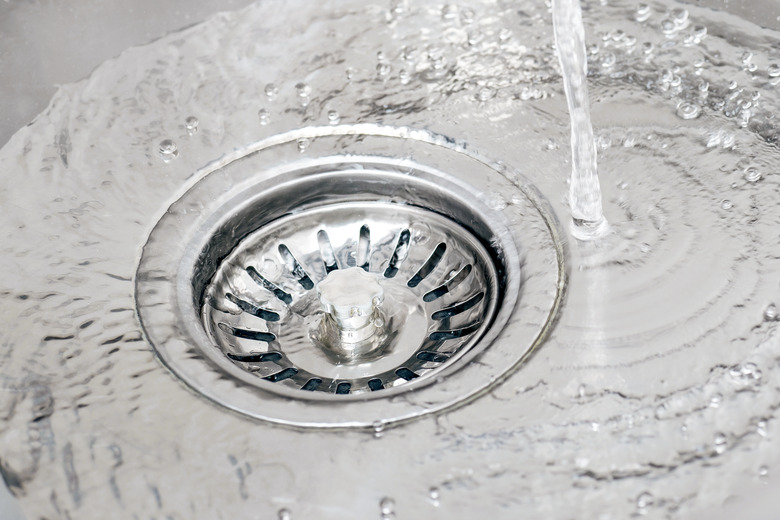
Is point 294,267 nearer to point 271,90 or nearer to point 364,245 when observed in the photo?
point 364,245

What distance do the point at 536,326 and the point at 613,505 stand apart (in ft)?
0.54

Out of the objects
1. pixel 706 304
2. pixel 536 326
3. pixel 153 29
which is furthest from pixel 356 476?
pixel 153 29

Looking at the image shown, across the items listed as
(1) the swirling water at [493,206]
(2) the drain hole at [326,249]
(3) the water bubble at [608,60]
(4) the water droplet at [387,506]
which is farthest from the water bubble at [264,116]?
(4) the water droplet at [387,506]

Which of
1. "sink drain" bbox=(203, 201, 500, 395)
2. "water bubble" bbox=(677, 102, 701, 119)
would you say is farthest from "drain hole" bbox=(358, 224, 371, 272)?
"water bubble" bbox=(677, 102, 701, 119)

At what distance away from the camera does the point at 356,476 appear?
0.63 metres

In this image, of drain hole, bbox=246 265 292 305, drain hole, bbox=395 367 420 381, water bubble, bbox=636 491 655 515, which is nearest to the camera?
water bubble, bbox=636 491 655 515

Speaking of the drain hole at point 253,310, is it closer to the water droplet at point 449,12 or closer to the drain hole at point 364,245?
the drain hole at point 364,245

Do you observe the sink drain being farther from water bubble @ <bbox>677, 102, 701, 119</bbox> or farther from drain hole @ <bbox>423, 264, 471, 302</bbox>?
water bubble @ <bbox>677, 102, 701, 119</bbox>

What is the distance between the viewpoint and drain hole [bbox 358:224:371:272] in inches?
36.3

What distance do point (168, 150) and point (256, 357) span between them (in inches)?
9.1

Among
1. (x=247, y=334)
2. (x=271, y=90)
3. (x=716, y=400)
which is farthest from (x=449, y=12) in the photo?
(x=716, y=400)

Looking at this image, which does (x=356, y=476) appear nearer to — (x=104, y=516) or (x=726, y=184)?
(x=104, y=516)

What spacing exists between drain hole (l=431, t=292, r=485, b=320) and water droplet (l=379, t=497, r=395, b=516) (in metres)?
0.26

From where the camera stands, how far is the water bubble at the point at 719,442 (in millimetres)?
630
